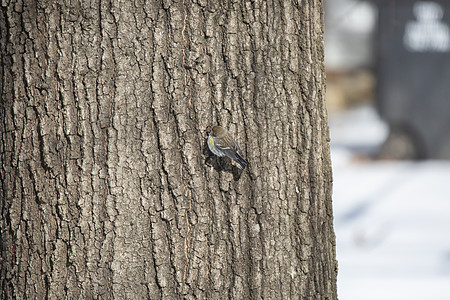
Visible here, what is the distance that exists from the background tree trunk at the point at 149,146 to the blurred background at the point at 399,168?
246 cm

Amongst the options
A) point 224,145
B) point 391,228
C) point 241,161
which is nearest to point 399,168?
point 391,228

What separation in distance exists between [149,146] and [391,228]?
15.8 ft

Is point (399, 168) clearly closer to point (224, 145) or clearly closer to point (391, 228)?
point (391, 228)

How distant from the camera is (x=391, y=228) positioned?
6199 mm

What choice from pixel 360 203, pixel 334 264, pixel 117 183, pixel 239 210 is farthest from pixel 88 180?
pixel 360 203

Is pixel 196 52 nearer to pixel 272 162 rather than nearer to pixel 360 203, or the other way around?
pixel 272 162

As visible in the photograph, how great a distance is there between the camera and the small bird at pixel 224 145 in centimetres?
194

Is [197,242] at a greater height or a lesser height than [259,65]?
lesser

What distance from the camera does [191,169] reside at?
2.05 meters

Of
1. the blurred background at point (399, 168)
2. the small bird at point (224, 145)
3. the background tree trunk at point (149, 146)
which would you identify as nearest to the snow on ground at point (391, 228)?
the blurred background at point (399, 168)

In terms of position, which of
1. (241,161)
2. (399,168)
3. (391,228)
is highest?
(399,168)

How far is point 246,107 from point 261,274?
2.14 ft

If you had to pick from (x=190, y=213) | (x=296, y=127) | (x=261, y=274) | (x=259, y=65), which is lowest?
(x=261, y=274)

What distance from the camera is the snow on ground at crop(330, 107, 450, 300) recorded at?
14.5 ft
